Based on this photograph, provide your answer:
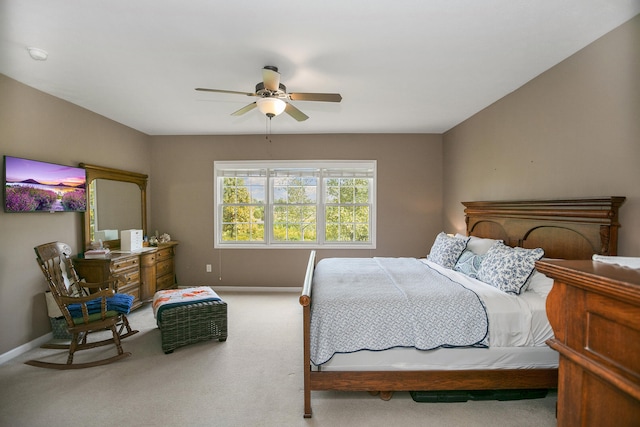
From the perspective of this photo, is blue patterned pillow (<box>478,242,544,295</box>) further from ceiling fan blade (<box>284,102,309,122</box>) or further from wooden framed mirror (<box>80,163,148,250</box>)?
wooden framed mirror (<box>80,163,148,250</box>)

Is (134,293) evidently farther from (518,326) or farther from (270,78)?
(518,326)

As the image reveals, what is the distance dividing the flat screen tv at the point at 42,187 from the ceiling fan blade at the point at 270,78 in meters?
2.48

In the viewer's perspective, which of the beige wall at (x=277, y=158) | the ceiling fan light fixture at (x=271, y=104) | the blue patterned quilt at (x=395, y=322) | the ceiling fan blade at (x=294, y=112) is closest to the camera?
the blue patterned quilt at (x=395, y=322)

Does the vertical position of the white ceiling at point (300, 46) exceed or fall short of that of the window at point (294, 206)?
it exceeds it

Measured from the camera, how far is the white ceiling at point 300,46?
188cm

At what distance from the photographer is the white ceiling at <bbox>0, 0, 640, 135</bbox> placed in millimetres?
1876

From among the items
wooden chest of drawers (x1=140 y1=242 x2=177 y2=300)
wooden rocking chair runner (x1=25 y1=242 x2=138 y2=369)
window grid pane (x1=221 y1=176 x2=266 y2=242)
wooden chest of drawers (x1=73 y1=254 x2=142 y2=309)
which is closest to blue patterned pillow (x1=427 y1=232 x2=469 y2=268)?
window grid pane (x1=221 y1=176 x2=266 y2=242)

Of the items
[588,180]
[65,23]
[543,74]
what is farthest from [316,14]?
[588,180]

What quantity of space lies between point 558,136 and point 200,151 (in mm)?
4709

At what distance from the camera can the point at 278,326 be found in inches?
140

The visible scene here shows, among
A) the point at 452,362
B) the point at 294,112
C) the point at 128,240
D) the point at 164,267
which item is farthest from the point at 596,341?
the point at 164,267

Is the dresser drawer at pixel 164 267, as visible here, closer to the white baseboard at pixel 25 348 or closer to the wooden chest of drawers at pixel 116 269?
the wooden chest of drawers at pixel 116 269

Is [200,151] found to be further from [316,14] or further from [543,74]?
[543,74]

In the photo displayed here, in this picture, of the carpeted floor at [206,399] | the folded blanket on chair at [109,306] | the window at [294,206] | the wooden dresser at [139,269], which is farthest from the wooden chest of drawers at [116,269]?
the window at [294,206]
